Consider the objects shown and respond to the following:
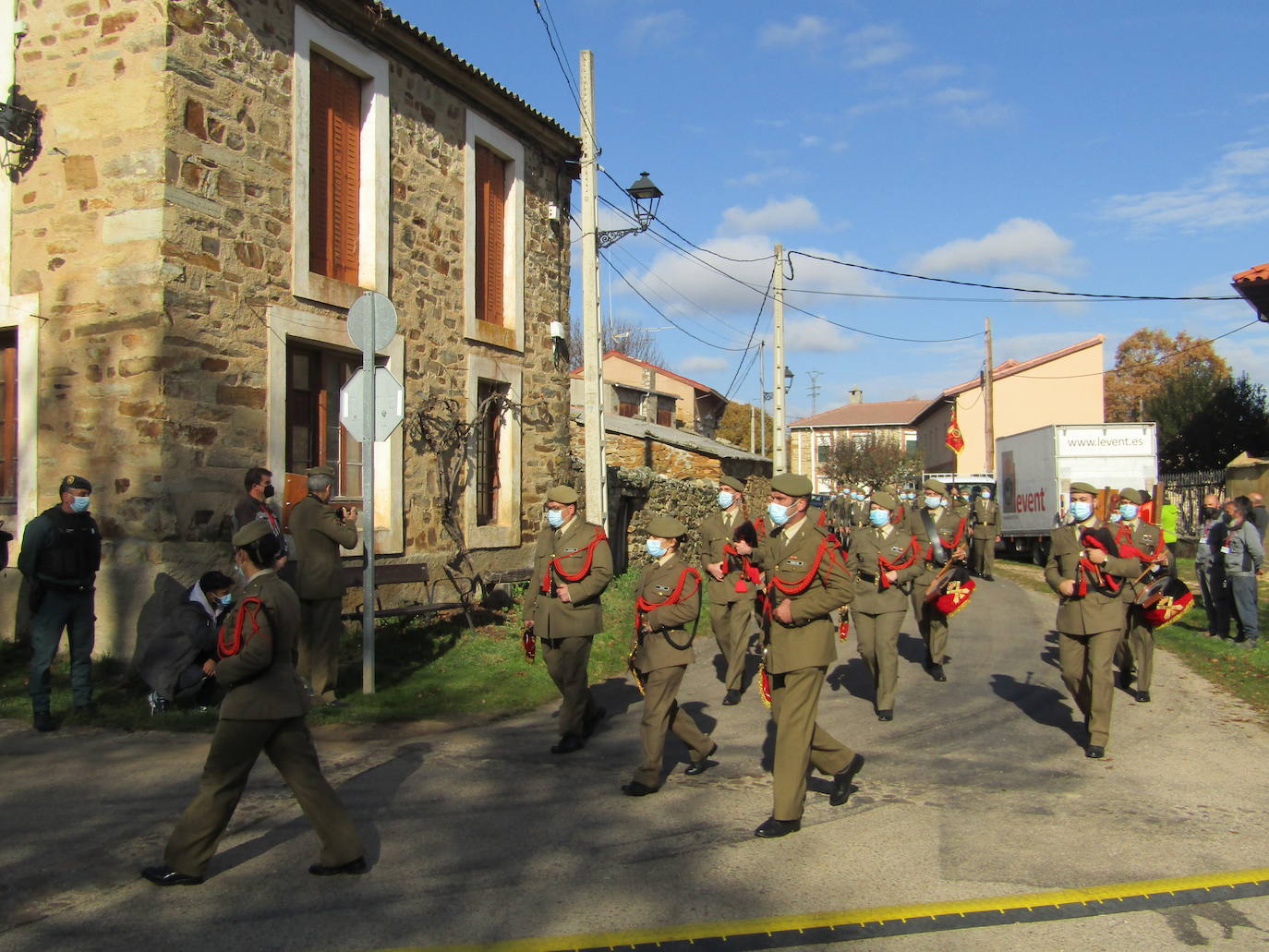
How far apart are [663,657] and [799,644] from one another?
102 cm

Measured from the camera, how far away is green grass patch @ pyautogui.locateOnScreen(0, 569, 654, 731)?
8.27 m

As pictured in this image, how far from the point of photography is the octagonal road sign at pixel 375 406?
29.5ft

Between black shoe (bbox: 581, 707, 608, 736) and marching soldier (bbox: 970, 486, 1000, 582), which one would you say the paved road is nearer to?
black shoe (bbox: 581, 707, 608, 736)

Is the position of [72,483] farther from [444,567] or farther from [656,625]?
[444,567]

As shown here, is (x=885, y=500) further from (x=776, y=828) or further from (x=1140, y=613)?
(x=776, y=828)

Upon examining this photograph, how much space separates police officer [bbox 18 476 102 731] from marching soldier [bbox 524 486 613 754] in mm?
3302

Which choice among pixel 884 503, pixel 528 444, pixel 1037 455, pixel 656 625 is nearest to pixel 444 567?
pixel 528 444

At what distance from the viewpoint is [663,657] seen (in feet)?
21.6

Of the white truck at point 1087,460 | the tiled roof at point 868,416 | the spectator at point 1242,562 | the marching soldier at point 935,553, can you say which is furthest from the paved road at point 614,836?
the tiled roof at point 868,416

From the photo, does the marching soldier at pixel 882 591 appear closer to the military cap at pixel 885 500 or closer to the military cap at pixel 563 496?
the military cap at pixel 885 500

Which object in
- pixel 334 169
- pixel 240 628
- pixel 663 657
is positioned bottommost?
pixel 663 657

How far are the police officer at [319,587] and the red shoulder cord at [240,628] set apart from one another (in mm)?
3943

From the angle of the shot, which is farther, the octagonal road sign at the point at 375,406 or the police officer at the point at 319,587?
the octagonal road sign at the point at 375,406

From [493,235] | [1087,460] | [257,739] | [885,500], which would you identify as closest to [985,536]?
[1087,460]
